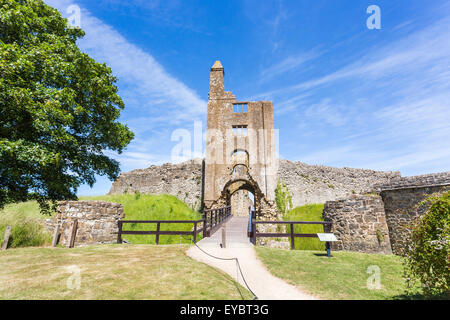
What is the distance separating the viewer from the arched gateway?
18.6 meters

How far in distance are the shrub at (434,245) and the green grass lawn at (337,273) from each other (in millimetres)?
802

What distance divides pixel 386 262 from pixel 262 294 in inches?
219

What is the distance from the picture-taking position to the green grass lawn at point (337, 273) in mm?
4656

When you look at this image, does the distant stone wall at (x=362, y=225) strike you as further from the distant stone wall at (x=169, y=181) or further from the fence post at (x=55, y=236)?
the distant stone wall at (x=169, y=181)

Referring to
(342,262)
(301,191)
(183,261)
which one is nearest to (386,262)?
(342,262)

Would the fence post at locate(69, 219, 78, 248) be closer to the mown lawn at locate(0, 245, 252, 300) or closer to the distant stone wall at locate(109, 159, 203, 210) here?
the mown lawn at locate(0, 245, 252, 300)

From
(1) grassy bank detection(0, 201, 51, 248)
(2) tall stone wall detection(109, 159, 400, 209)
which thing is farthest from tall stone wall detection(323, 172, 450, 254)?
(1) grassy bank detection(0, 201, 51, 248)

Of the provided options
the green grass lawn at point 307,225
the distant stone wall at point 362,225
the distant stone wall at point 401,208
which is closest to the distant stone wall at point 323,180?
the green grass lawn at point 307,225

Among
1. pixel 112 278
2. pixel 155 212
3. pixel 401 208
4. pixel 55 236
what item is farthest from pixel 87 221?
pixel 401 208

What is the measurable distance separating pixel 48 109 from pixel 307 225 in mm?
16137

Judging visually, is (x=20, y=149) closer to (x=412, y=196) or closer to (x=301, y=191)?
(x=412, y=196)

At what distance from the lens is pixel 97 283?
4500 mm

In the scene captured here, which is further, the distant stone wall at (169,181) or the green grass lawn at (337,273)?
the distant stone wall at (169,181)

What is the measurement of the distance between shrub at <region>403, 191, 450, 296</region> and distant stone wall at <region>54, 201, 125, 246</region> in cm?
1098
